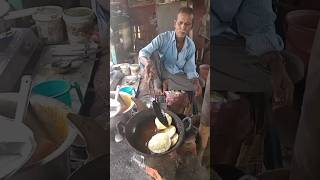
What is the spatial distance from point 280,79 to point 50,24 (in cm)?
39

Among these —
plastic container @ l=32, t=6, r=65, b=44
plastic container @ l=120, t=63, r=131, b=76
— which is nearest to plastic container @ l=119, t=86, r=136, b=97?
plastic container @ l=120, t=63, r=131, b=76

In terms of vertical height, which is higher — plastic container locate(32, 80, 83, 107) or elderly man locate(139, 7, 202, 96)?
elderly man locate(139, 7, 202, 96)

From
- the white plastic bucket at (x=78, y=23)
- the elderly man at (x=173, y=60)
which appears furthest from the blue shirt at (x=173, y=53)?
the white plastic bucket at (x=78, y=23)

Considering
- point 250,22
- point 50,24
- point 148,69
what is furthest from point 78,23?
point 250,22

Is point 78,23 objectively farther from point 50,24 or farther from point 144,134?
point 144,134

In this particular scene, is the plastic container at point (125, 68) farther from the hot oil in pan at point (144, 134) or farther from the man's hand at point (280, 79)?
the man's hand at point (280, 79)

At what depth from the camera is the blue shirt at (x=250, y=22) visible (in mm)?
639

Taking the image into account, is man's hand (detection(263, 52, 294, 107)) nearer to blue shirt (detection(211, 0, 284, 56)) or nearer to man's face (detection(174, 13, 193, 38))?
blue shirt (detection(211, 0, 284, 56))

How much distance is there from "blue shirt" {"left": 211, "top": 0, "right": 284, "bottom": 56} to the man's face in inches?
1.6

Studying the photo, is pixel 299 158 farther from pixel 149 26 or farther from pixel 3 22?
pixel 3 22

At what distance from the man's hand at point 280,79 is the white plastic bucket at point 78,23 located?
0.29 meters

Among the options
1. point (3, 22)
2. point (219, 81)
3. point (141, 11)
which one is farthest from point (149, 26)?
point (3, 22)

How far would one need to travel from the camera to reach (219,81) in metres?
0.67

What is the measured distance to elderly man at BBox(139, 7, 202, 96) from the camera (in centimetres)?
63
